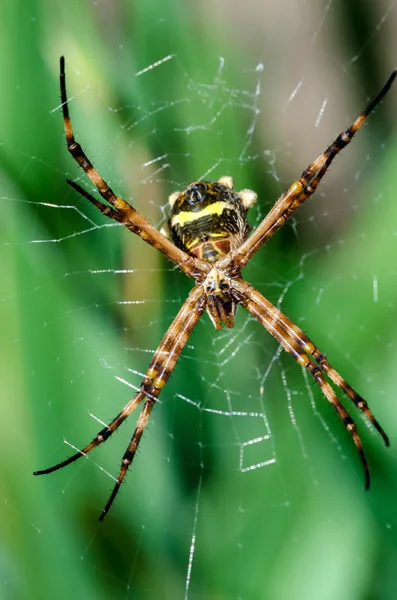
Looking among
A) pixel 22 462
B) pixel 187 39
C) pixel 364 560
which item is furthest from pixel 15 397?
pixel 187 39

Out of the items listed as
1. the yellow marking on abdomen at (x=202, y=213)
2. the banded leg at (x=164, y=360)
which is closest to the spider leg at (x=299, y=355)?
the banded leg at (x=164, y=360)

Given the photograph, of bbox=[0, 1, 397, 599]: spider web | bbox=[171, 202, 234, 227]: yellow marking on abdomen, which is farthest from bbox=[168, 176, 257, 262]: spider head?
bbox=[0, 1, 397, 599]: spider web

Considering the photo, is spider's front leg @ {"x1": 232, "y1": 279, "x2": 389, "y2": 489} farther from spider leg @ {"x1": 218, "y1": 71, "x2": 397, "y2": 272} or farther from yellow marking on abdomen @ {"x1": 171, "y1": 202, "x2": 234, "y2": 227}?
yellow marking on abdomen @ {"x1": 171, "y1": 202, "x2": 234, "y2": 227}

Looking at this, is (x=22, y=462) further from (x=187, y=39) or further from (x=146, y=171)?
→ (x=187, y=39)

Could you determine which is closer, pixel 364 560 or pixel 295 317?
pixel 364 560

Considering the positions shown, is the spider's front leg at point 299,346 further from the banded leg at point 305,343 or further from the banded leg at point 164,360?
the banded leg at point 164,360

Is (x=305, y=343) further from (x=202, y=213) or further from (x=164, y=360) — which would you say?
(x=202, y=213)
